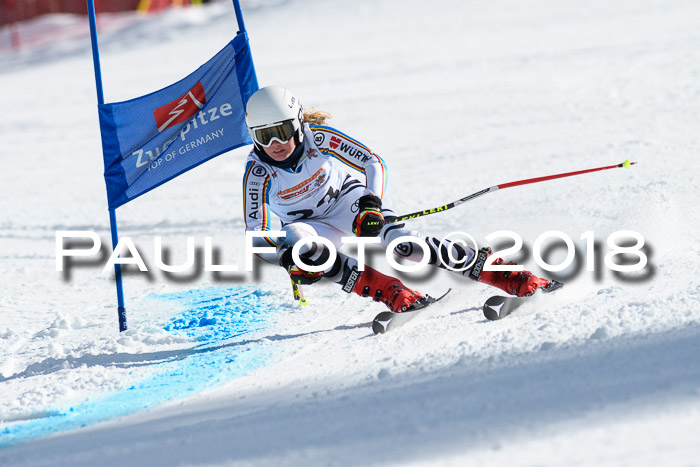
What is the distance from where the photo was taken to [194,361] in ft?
14.3

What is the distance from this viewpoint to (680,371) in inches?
117

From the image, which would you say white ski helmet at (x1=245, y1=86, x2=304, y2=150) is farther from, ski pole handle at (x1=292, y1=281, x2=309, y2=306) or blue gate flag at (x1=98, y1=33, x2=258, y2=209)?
ski pole handle at (x1=292, y1=281, x2=309, y2=306)

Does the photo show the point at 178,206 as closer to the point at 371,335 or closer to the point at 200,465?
the point at 371,335

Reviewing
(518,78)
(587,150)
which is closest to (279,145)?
(587,150)

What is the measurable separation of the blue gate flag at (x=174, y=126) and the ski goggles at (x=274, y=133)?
27.1 inches

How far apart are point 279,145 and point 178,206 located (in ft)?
13.0

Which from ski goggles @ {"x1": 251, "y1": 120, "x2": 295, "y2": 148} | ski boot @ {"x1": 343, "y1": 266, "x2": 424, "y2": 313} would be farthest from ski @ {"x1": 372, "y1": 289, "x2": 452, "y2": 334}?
ski goggles @ {"x1": 251, "y1": 120, "x2": 295, "y2": 148}

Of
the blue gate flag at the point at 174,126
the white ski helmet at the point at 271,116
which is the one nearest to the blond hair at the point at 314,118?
the white ski helmet at the point at 271,116

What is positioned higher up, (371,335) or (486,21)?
(486,21)

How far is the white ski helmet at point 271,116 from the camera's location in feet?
14.1

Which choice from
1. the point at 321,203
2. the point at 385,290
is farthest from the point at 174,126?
the point at 385,290

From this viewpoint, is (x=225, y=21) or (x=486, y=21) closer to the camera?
(x=486, y=21)

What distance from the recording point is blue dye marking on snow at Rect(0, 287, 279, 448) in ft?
12.2

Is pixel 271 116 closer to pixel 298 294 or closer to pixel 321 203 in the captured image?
pixel 321 203
